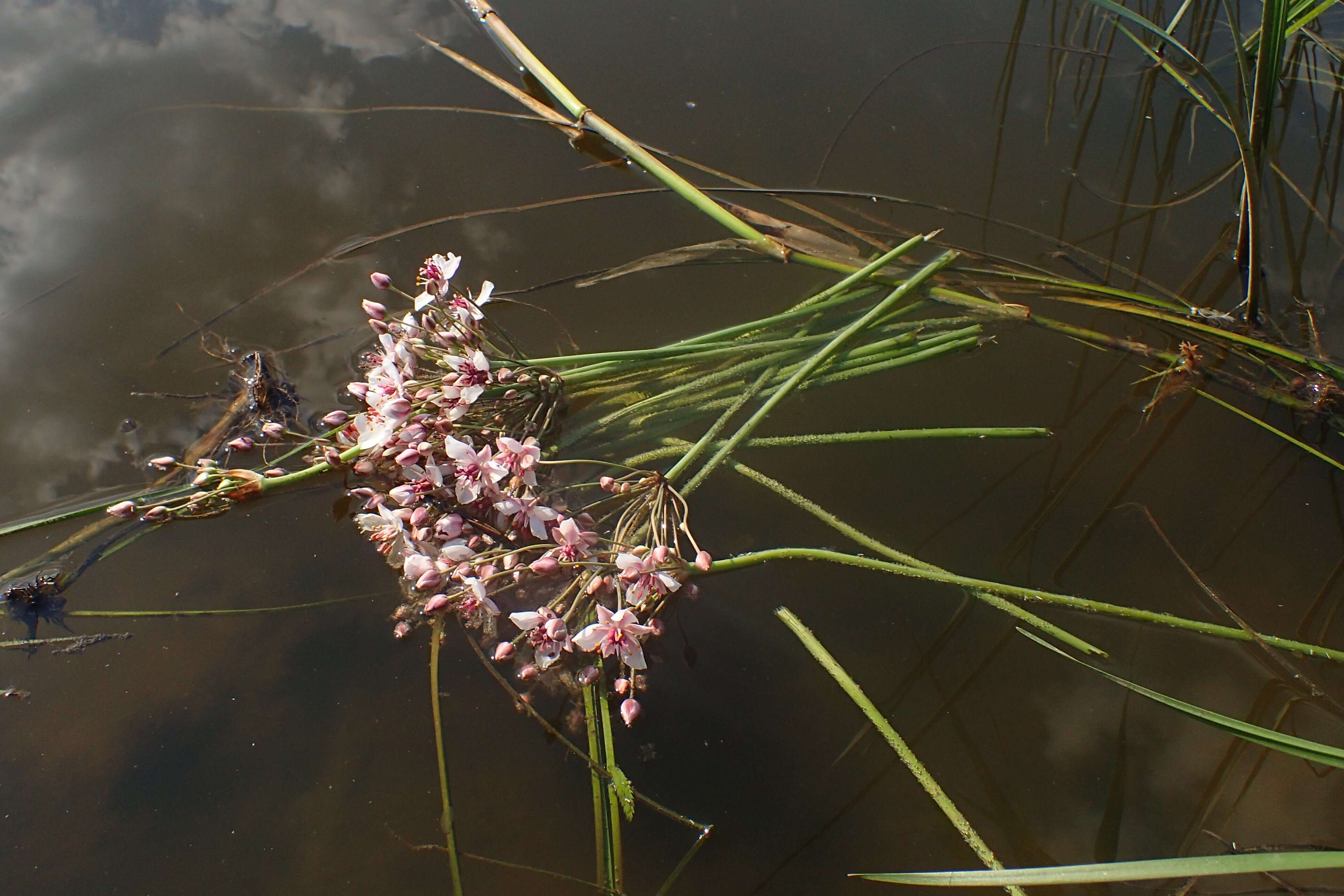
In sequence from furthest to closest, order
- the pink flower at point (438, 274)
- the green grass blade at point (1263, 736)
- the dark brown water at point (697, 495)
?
the pink flower at point (438, 274) < the dark brown water at point (697, 495) < the green grass blade at point (1263, 736)

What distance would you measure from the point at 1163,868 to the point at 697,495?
154 centimetres

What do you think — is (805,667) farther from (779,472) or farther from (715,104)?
(715,104)

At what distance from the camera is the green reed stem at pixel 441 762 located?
1909mm

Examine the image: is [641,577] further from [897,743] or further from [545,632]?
[897,743]

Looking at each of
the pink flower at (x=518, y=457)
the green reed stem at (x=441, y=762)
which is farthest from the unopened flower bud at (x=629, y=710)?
the pink flower at (x=518, y=457)

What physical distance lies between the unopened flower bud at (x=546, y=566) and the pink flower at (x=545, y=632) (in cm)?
9

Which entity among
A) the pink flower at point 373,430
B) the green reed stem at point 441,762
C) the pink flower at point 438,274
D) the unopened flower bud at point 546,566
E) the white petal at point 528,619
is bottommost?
the green reed stem at point 441,762

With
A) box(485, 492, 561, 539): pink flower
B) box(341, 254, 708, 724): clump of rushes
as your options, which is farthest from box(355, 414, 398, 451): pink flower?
box(485, 492, 561, 539): pink flower

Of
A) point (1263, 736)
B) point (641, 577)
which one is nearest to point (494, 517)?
point (641, 577)

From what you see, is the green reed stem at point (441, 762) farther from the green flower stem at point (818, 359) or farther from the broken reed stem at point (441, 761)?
the green flower stem at point (818, 359)

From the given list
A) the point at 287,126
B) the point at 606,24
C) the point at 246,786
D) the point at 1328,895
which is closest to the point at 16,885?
the point at 246,786

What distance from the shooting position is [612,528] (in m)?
2.40

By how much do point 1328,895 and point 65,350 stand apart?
4.13 m

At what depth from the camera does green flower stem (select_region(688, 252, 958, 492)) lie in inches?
91.8
